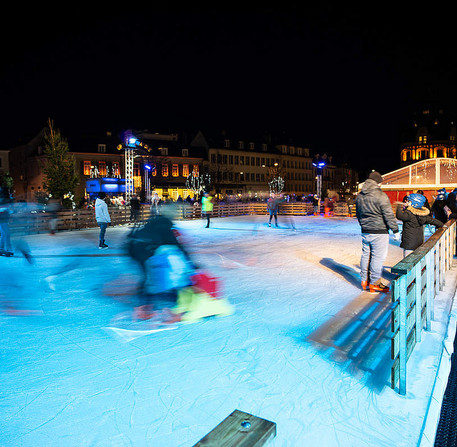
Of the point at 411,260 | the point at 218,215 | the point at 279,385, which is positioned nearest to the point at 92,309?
the point at 279,385

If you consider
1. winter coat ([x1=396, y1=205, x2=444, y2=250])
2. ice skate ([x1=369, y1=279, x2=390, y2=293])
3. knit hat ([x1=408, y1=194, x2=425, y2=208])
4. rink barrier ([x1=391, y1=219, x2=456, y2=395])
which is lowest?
ice skate ([x1=369, y1=279, x2=390, y2=293])

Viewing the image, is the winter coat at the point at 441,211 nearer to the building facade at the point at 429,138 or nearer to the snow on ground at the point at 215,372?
the snow on ground at the point at 215,372

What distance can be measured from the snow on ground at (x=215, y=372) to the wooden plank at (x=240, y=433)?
842 millimetres

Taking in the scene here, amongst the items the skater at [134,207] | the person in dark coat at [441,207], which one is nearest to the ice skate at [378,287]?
the person in dark coat at [441,207]

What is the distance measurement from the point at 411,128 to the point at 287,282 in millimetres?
72142

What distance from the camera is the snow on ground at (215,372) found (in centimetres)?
224

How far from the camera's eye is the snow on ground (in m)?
2.24

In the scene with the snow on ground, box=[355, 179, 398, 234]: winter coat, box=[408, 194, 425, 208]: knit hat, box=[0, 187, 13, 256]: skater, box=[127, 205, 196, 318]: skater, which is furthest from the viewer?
box=[0, 187, 13, 256]: skater

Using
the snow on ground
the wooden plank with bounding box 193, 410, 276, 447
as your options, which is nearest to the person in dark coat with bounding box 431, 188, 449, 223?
the snow on ground

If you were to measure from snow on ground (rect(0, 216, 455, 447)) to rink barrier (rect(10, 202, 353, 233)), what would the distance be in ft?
31.2

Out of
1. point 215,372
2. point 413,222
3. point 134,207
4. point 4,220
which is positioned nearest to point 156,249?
point 4,220

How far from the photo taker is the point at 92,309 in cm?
477

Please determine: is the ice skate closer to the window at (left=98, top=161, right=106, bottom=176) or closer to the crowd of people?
the crowd of people

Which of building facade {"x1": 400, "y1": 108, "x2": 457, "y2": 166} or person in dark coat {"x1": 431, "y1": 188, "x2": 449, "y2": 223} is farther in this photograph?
building facade {"x1": 400, "y1": 108, "x2": 457, "y2": 166}
